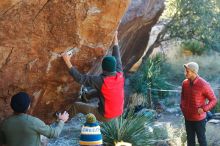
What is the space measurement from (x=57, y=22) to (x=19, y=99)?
1.67 m

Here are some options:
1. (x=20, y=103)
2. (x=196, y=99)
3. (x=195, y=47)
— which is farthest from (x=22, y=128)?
(x=195, y=47)

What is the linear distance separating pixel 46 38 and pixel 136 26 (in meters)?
5.93

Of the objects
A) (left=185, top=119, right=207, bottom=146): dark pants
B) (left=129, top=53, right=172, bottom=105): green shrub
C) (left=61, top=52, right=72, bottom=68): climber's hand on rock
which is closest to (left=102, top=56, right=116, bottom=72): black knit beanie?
Result: (left=61, top=52, right=72, bottom=68): climber's hand on rock

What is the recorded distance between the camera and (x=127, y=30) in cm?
1179

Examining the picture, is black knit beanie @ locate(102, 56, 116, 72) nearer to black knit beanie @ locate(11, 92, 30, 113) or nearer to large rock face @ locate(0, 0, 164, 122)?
large rock face @ locate(0, 0, 164, 122)

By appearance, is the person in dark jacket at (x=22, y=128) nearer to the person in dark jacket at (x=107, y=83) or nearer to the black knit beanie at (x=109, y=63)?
the person in dark jacket at (x=107, y=83)

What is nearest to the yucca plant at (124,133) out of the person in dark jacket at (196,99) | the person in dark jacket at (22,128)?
the person in dark jacket at (196,99)

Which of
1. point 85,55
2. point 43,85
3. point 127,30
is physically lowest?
point 43,85

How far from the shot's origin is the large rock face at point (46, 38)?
6613 millimetres

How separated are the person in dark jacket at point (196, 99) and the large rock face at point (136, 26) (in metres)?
3.45

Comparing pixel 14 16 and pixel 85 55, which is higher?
pixel 14 16

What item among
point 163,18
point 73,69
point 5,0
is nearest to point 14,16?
point 5,0

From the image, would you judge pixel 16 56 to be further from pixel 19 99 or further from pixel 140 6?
pixel 140 6

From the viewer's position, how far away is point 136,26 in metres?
12.5
